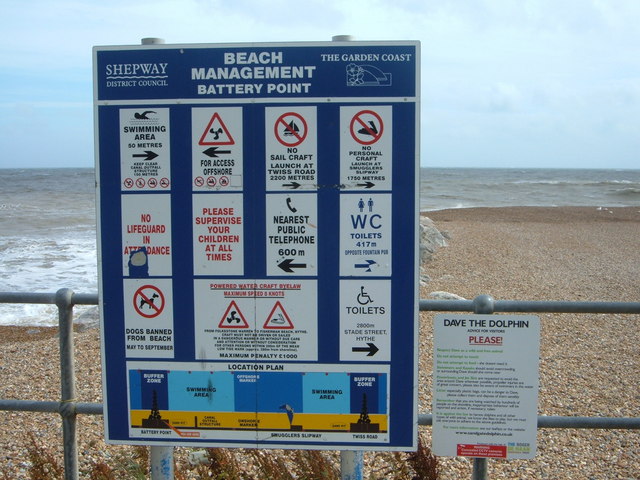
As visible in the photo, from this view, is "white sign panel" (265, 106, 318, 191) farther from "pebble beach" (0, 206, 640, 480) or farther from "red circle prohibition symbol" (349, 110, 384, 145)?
"pebble beach" (0, 206, 640, 480)

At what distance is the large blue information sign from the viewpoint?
287 cm

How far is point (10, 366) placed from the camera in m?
7.99

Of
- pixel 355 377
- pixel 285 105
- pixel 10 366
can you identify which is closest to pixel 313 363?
pixel 355 377

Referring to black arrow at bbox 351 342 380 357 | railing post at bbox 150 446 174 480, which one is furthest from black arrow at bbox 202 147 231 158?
railing post at bbox 150 446 174 480

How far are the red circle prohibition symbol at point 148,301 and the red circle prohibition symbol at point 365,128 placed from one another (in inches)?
44.8

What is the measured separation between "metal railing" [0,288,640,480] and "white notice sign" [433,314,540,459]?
95 mm

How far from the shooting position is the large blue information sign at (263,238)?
9.42 ft

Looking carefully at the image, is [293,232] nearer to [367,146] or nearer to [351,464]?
[367,146]

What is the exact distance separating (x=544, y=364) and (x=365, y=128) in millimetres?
5661

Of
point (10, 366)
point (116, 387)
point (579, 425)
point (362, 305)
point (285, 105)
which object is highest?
point (285, 105)

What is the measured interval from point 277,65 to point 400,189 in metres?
0.76

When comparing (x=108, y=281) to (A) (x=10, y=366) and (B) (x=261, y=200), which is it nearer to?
(B) (x=261, y=200)

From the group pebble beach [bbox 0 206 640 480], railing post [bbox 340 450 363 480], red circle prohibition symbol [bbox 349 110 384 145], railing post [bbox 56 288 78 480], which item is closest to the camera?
red circle prohibition symbol [bbox 349 110 384 145]

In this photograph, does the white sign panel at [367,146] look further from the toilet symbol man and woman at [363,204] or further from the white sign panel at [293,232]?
the white sign panel at [293,232]
